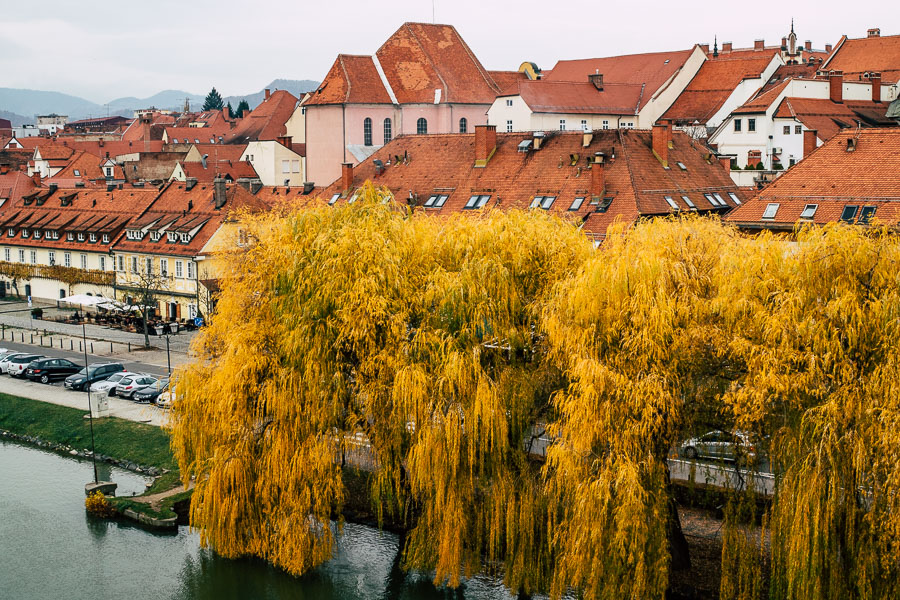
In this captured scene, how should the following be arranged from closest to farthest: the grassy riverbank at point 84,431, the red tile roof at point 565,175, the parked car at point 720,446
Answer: the parked car at point 720,446 < the grassy riverbank at point 84,431 < the red tile roof at point 565,175

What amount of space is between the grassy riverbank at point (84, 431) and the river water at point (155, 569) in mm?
4386

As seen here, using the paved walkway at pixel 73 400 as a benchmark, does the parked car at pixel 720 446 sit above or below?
above

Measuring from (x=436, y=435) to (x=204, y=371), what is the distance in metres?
7.67

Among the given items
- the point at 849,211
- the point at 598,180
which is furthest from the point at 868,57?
the point at 849,211

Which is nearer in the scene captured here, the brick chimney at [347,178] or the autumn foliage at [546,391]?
the autumn foliage at [546,391]

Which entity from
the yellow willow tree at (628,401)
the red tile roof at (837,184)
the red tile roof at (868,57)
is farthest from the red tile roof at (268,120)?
the yellow willow tree at (628,401)

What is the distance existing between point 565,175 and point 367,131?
113 ft

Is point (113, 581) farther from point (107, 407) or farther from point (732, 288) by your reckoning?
point (732, 288)

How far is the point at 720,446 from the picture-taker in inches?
991

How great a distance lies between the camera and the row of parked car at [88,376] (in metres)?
46.1

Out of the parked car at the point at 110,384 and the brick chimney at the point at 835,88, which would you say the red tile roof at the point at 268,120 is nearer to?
the brick chimney at the point at 835,88

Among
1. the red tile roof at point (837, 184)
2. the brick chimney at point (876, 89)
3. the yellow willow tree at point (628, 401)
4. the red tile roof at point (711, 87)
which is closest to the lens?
the yellow willow tree at point (628, 401)

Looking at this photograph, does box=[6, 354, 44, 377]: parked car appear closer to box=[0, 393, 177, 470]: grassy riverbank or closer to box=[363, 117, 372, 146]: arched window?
box=[0, 393, 177, 470]: grassy riverbank

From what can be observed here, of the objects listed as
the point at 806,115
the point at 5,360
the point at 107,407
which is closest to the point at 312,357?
the point at 107,407
